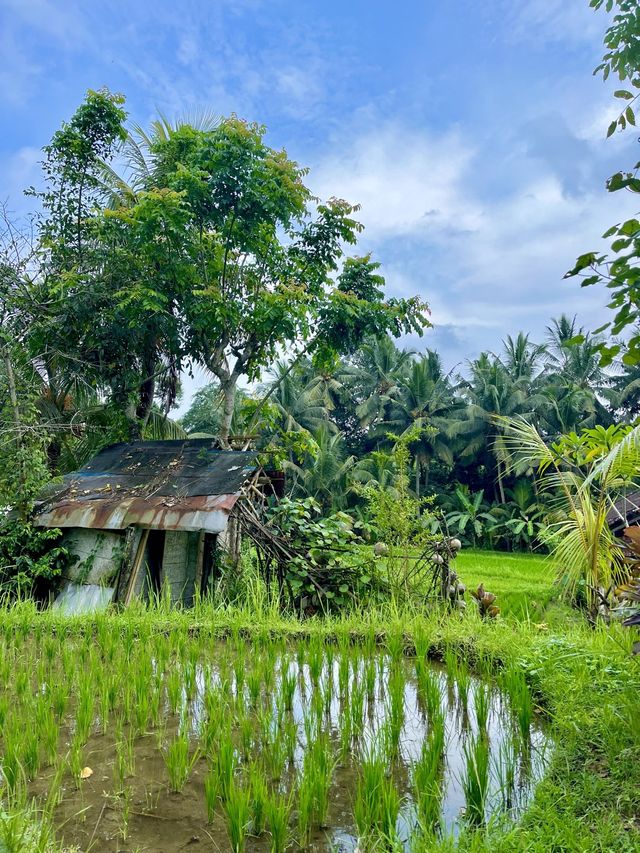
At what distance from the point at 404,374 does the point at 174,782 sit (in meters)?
23.7

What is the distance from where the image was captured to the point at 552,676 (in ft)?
10.8

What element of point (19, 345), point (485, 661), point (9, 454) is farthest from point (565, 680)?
point (19, 345)

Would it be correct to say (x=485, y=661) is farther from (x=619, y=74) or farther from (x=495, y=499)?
(x=495, y=499)

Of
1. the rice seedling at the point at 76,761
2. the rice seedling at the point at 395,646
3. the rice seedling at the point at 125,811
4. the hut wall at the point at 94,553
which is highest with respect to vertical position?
the hut wall at the point at 94,553

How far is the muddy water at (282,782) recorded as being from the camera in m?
2.10

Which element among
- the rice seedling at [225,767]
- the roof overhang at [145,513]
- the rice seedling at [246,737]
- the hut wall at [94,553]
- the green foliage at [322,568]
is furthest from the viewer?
the hut wall at [94,553]

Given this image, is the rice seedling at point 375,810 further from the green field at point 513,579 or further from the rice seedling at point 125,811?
the green field at point 513,579

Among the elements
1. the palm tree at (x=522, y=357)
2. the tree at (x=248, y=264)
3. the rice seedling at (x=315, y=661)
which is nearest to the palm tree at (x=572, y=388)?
the palm tree at (x=522, y=357)

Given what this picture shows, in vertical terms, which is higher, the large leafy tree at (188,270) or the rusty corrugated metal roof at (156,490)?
the large leafy tree at (188,270)

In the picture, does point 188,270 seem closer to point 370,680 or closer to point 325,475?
point 370,680

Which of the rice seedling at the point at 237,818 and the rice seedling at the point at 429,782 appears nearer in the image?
the rice seedling at the point at 237,818

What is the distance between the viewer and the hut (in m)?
6.35

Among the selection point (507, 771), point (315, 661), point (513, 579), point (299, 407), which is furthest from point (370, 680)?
point (299, 407)

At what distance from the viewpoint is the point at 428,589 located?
239 inches
